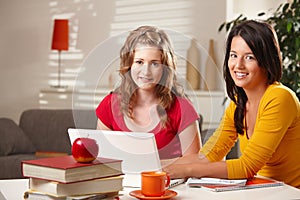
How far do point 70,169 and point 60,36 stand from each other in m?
3.71

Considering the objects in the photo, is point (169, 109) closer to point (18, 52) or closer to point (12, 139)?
point (12, 139)

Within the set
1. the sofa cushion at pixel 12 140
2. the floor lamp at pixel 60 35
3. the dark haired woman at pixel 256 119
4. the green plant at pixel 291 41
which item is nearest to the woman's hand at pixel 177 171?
the dark haired woman at pixel 256 119

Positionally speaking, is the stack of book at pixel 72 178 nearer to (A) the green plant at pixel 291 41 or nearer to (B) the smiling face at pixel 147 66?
(B) the smiling face at pixel 147 66

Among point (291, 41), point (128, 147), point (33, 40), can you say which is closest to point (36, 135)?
point (33, 40)

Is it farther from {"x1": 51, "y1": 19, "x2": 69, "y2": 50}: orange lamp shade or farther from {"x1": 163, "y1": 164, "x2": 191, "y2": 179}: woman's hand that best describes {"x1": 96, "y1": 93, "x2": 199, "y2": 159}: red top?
{"x1": 51, "y1": 19, "x2": 69, "y2": 50}: orange lamp shade

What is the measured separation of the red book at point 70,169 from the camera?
5.25 ft

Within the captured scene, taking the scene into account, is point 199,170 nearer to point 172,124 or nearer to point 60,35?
point 172,124

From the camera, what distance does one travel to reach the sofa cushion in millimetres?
4457

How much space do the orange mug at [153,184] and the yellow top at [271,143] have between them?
36cm

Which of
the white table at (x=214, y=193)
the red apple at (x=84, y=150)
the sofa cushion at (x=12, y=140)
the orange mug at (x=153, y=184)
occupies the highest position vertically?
the red apple at (x=84, y=150)

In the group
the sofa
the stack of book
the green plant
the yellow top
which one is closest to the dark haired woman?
the yellow top

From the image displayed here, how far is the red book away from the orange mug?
0.09m

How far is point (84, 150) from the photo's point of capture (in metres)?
1.66

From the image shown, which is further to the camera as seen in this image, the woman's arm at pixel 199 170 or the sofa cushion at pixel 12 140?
the sofa cushion at pixel 12 140
